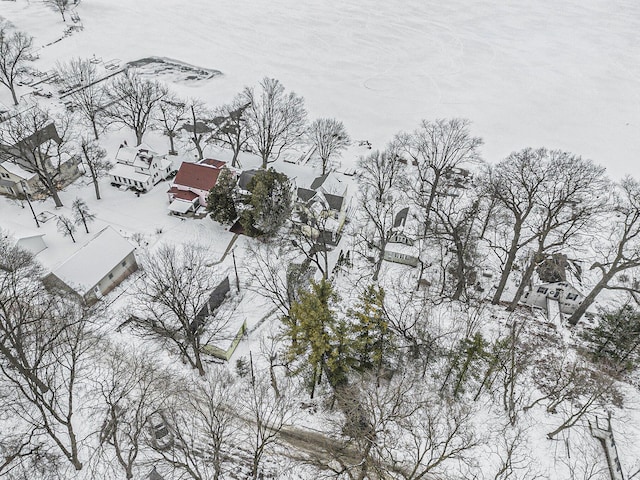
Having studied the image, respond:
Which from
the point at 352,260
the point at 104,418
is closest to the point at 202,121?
the point at 352,260

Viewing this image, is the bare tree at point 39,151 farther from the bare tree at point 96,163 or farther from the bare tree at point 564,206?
the bare tree at point 564,206

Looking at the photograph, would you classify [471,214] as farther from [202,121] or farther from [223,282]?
[202,121]

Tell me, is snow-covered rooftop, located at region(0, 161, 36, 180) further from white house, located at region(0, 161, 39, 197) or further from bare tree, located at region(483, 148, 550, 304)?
bare tree, located at region(483, 148, 550, 304)

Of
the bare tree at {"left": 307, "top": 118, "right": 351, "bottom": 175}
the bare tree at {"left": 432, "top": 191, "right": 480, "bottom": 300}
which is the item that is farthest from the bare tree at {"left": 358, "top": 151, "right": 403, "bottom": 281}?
the bare tree at {"left": 432, "top": 191, "right": 480, "bottom": 300}

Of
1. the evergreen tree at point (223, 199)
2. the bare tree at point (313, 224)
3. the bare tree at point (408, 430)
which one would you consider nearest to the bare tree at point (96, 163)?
the evergreen tree at point (223, 199)

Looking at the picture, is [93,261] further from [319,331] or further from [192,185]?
[319,331]
